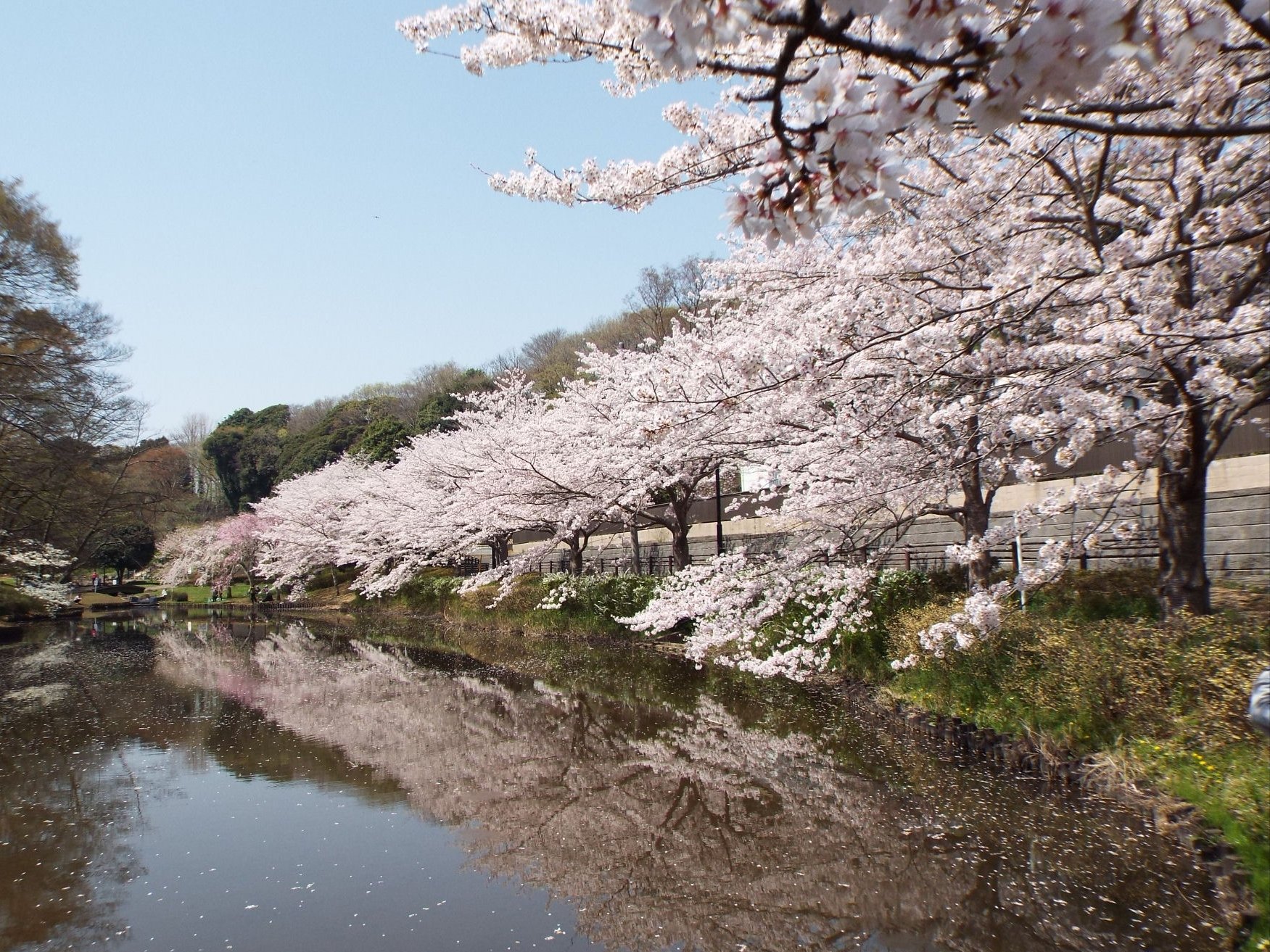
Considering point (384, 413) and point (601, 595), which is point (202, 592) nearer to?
point (384, 413)

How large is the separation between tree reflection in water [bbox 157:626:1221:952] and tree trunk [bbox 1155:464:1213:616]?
226 centimetres

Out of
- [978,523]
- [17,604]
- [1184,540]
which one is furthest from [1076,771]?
[17,604]

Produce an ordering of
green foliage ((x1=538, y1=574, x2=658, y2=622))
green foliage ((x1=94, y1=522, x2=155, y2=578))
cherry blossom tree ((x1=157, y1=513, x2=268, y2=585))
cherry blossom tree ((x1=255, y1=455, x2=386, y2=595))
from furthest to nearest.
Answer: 1. green foliage ((x1=94, y1=522, x2=155, y2=578))
2. cherry blossom tree ((x1=157, y1=513, x2=268, y2=585))
3. cherry blossom tree ((x1=255, y1=455, x2=386, y2=595))
4. green foliage ((x1=538, y1=574, x2=658, y2=622))

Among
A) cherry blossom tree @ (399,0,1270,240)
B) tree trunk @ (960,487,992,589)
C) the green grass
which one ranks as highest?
cherry blossom tree @ (399,0,1270,240)

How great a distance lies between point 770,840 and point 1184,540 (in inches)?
173

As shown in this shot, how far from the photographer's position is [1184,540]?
282 inches

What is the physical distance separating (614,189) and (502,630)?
1703cm

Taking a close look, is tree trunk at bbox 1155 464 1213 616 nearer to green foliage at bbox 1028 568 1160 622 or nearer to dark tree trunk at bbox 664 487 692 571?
green foliage at bbox 1028 568 1160 622

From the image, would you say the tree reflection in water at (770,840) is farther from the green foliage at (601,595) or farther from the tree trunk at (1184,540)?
the green foliage at (601,595)

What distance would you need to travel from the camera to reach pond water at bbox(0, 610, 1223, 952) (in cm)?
479

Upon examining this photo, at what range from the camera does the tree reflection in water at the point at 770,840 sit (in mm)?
4656

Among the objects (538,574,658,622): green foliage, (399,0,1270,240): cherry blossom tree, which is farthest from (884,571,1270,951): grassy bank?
(538,574,658,622): green foliage

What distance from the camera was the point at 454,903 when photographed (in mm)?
5242

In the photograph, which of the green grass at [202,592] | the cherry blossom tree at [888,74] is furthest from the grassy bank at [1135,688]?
the green grass at [202,592]
